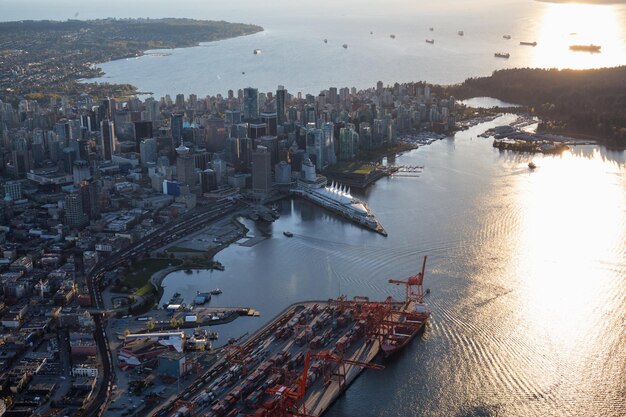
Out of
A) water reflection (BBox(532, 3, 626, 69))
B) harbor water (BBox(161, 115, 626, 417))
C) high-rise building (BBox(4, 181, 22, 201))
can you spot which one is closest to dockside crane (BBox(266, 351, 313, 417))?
harbor water (BBox(161, 115, 626, 417))

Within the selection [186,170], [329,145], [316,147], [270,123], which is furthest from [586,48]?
[186,170]

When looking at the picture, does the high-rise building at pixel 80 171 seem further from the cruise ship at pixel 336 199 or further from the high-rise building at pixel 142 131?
the cruise ship at pixel 336 199

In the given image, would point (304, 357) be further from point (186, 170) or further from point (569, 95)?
point (569, 95)

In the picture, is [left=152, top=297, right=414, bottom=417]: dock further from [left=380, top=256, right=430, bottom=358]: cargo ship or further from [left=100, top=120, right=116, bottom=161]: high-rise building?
[left=100, top=120, right=116, bottom=161]: high-rise building

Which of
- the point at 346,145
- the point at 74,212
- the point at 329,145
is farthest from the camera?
the point at 346,145

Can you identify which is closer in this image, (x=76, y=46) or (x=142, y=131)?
(x=142, y=131)

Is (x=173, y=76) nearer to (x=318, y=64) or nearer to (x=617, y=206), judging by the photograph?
(x=318, y=64)
